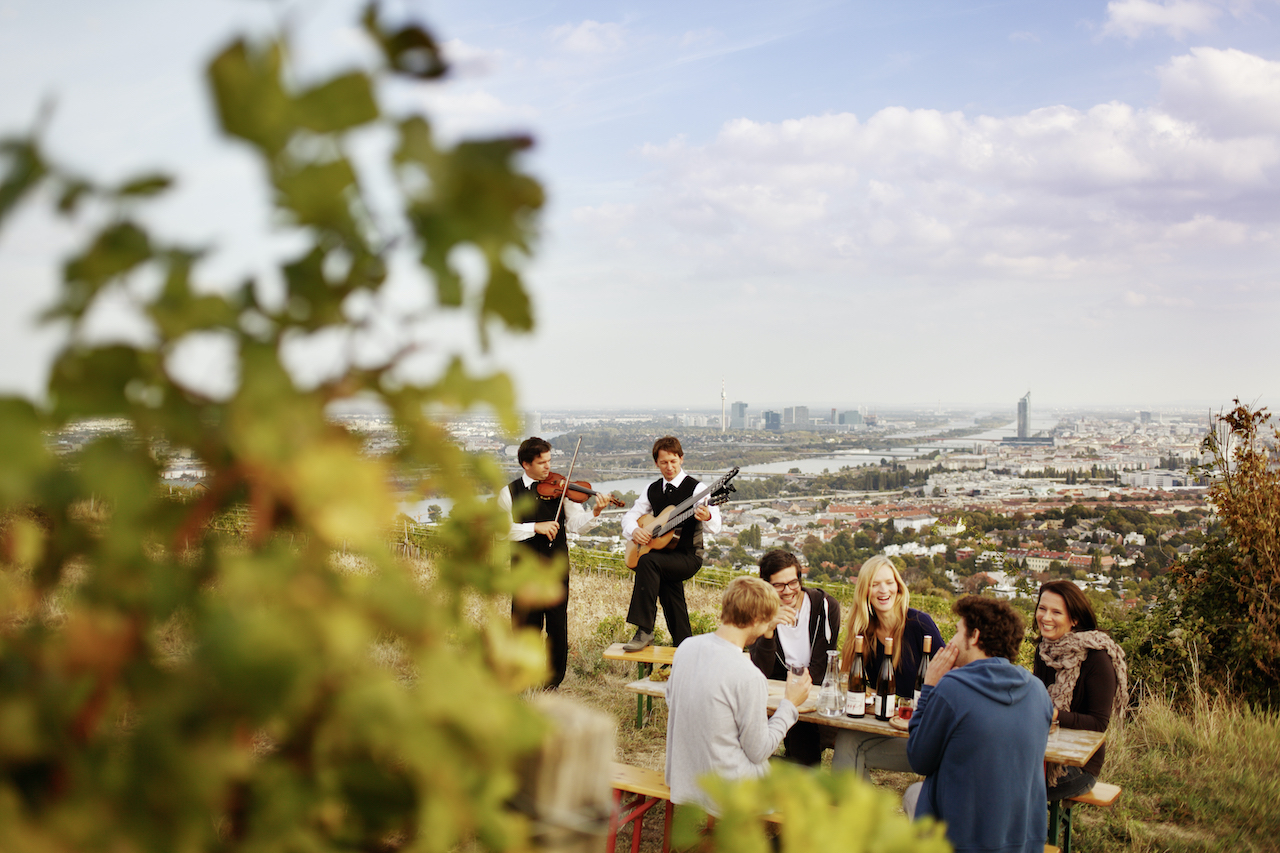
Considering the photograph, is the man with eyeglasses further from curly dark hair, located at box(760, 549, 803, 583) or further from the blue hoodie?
the blue hoodie

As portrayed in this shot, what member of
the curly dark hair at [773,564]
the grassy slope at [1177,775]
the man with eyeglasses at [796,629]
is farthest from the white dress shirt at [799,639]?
the grassy slope at [1177,775]

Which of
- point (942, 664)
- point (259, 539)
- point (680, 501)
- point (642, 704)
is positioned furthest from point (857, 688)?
point (259, 539)

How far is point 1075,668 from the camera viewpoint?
388 centimetres

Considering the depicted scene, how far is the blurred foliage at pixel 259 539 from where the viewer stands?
43cm

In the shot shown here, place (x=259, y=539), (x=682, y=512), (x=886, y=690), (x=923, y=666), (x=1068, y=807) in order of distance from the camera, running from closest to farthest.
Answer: (x=259, y=539), (x=1068, y=807), (x=886, y=690), (x=923, y=666), (x=682, y=512)

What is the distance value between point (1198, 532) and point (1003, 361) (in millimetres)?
39220

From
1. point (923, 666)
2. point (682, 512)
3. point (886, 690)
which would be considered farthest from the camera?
point (682, 512)

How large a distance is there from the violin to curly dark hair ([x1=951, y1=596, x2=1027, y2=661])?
3960 millimetres

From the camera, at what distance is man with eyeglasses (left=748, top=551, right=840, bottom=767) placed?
14.8ft

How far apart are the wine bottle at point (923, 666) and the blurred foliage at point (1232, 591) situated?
2.71 m

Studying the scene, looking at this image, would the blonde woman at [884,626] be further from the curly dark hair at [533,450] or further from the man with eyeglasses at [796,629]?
the curly dark hair at [533,450]

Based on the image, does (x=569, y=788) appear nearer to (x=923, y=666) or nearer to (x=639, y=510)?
(x=923, y=666)

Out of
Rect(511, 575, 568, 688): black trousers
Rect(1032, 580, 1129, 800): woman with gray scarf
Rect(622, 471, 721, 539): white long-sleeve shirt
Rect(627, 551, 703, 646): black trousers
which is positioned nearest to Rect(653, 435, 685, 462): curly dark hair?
Rect(622, 471, 721, 539): white long-sleeve shirt

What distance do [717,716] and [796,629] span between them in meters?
1.71
